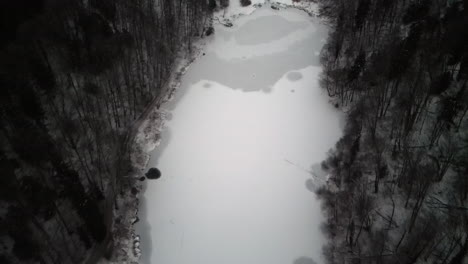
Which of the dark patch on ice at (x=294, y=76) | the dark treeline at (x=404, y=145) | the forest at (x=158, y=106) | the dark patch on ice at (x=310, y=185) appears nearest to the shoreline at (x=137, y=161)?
the forest at (x=158, y=106)

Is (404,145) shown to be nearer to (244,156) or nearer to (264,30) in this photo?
(244,156)

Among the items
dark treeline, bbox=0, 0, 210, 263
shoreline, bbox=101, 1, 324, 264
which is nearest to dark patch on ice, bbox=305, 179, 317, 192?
shoreline, bbox=101, 1, 324, 264

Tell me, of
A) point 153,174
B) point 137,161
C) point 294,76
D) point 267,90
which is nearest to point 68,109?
point 137,161

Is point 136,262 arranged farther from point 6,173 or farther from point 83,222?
point 6,173

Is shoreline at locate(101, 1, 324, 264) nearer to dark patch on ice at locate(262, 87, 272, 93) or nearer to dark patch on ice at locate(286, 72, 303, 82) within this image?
dark patch on ice at locate(262, 87, 272, 93)

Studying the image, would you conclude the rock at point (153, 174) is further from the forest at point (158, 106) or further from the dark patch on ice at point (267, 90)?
the dark patch on ice at point (267, 90)

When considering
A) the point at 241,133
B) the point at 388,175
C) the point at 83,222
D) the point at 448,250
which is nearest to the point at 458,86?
the point at 388,175

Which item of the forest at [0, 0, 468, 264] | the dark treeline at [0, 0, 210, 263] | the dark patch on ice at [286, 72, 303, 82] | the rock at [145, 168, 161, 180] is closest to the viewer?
the forest at [0, 0, 468, 264]
